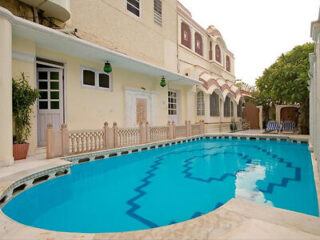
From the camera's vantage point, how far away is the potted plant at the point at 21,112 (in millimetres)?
5582

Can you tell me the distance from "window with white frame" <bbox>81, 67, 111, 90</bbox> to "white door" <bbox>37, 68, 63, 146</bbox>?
102 centimetres

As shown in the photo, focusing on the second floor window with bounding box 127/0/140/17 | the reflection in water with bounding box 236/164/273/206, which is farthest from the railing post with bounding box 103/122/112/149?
the second floor window with bounding box 127/0/140/17

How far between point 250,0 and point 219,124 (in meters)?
10.5

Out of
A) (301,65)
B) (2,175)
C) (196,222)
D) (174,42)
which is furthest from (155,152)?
(301,65)

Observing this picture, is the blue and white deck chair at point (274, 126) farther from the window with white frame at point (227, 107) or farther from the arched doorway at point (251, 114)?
the arched doorway at point (251, 114)

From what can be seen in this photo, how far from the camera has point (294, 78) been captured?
40.8ft

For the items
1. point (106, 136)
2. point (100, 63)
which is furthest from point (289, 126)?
point (100, 63)

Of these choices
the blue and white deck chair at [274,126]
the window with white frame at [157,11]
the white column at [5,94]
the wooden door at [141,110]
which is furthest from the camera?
the blue and white deck chair at [274,126]

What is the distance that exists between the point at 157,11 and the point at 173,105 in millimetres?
6285

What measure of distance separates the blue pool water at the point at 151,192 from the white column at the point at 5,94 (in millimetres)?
1380

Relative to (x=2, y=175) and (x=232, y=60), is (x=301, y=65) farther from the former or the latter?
(x=2, y=175)

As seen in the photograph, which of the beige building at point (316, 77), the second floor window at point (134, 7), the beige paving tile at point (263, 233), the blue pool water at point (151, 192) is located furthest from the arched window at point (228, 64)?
the beige paving tile at point (263, 233)

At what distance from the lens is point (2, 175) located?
13.5 feet

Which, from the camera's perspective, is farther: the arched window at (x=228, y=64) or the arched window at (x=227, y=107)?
the arched window at (x=228, y=64)
